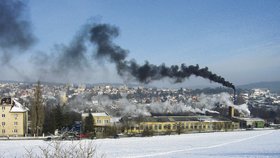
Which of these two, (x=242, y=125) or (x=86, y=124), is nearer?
(x=86, y=124)

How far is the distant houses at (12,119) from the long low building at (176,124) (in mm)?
19133

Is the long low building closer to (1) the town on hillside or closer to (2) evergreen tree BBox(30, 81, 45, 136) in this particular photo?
(1) the town on hillside

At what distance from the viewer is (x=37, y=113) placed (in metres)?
69.0

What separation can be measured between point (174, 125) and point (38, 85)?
3408 cm

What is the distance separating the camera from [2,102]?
79.8 metres

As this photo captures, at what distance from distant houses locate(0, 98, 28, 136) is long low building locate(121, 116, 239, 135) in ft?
62.8

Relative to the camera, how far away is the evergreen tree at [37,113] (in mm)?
69000

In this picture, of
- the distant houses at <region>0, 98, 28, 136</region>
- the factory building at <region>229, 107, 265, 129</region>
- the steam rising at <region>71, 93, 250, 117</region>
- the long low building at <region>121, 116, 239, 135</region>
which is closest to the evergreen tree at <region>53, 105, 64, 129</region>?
the distant houses at <region>0, 98, 28, 136</region>

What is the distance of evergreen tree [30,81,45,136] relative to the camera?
69.0 m

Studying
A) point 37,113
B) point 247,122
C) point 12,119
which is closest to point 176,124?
point 247,122

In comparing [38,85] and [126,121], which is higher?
[38,85]

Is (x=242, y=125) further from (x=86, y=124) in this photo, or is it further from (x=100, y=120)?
(x=86, y=124)

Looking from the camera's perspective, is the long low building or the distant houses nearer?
the distant houses

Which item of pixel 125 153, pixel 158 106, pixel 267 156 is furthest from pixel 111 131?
pixel 158 106
